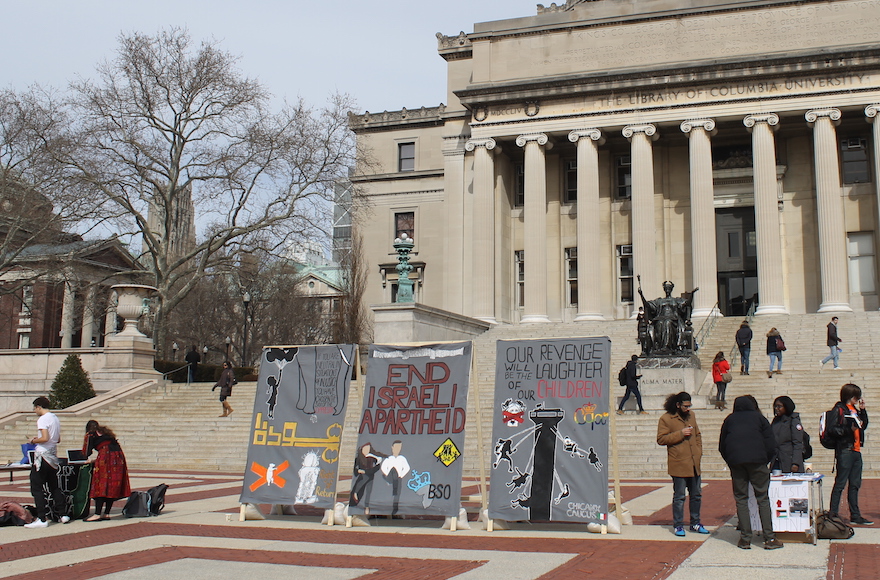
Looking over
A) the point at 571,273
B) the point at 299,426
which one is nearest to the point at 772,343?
the point at 299,426

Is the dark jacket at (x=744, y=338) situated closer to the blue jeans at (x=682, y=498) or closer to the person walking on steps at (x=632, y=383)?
the person walking on steps at (x=632, y=383)

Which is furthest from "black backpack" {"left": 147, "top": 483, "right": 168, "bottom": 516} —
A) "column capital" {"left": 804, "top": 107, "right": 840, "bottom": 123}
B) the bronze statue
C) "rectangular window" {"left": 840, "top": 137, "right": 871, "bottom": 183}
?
"rectangular window" {"left": 840, "top": 137, "right": 871, "bottom": 183}

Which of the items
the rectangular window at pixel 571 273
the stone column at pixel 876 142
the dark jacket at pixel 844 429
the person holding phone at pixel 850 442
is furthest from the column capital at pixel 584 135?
the dark jacket at pixel 844 429

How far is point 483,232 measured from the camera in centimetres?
4138

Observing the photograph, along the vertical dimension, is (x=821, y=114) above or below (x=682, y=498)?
above

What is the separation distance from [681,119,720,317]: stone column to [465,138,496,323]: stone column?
9066 mm

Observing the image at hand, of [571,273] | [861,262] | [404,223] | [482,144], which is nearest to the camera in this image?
[861,262]

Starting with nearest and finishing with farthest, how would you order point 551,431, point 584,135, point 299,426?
point 551,431, point 299,426, point 584,135

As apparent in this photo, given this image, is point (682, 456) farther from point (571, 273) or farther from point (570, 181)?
point (570, 181)

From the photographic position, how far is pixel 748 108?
37969 mm

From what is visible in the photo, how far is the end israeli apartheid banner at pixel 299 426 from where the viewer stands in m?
11.4

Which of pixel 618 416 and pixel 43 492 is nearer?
pixel 43 492

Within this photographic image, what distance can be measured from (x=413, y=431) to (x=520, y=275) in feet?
110

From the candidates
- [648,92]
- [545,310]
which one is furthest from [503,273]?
[648,92]
